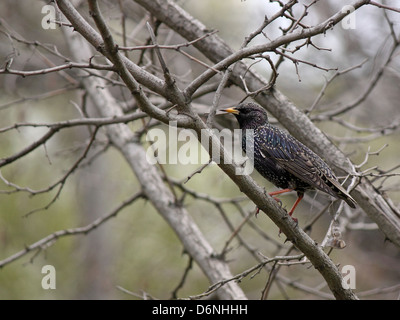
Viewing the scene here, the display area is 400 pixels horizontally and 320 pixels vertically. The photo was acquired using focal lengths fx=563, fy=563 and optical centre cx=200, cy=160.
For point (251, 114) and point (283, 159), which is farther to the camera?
point (251, 114)

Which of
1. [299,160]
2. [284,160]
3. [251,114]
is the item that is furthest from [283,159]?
[251,114]

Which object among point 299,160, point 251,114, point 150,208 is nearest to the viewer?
point 299,160

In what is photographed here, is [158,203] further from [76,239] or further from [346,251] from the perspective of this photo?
[76,239]

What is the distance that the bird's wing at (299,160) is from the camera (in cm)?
433

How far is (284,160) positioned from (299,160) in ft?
0.41

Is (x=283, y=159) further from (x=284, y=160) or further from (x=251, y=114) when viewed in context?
(x=251, y=114)

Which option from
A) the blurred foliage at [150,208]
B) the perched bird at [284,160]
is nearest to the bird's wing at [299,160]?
the perched bird at [284,160]

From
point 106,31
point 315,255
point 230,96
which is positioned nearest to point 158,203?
point 315,255

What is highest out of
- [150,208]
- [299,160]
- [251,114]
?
[150,208]

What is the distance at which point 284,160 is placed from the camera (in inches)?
183

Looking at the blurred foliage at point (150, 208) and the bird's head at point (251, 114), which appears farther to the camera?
the blurred foliage at point (150, 208)

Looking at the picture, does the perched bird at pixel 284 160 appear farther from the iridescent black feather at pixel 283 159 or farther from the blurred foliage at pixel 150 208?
the blurred foliage at pixel 150 208

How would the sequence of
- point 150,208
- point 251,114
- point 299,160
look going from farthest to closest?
point 150,208 < point 251,114 < point 299,160

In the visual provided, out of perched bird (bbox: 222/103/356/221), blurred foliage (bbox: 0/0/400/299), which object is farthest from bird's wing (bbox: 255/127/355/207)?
blurred foliage (bbox: 0/0/400/299)
